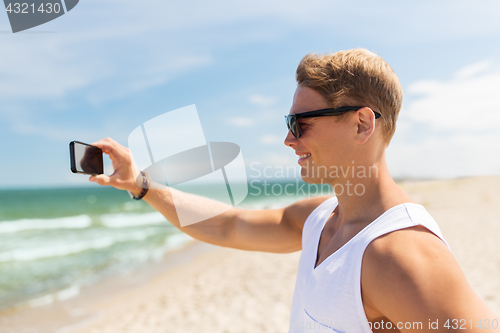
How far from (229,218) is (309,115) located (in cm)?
102

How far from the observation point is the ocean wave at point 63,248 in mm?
11929

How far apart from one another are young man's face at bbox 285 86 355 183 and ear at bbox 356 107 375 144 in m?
0.04

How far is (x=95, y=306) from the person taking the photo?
22.0 feet

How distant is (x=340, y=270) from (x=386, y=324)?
0.26 meters

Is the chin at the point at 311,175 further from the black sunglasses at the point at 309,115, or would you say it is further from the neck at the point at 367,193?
the black sunglasses at the point at 309,115

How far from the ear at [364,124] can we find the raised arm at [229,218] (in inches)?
25.4

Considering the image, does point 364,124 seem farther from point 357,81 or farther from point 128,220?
point 128,220

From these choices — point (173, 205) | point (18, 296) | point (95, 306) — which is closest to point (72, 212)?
point (18, 296)

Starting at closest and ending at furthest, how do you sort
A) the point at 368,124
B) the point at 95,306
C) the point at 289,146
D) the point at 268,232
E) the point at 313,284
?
the point at 313,284 < the point at 368,124 < the point at 289,146 < the point at 268,232 < the point at 95,306

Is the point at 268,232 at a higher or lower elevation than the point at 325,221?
lower

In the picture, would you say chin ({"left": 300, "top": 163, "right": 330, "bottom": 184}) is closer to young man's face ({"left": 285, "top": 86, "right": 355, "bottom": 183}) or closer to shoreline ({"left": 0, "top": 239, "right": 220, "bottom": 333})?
young man's face ({"left": 285, "top": 86, "right": 355, "bottom": 183})

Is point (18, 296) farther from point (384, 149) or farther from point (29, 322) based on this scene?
point (384, 149)

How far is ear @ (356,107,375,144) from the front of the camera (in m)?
1.59

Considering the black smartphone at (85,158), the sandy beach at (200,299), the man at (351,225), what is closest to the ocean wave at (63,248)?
the sandy beach at (200,299)
